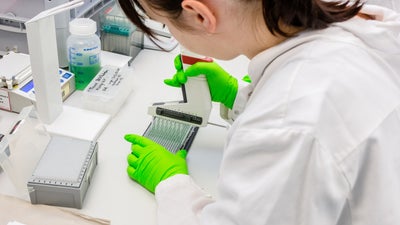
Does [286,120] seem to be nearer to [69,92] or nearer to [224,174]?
[224,174]

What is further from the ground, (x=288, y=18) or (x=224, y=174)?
(x=288, y=18)

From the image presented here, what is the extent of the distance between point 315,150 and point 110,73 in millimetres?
703

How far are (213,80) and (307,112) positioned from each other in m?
0.52

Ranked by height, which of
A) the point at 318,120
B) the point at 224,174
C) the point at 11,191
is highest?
the point at 318,120

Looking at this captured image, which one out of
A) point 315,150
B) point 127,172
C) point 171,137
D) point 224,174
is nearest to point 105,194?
point 127,172

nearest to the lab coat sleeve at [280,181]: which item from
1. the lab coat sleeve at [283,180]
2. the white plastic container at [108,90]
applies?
the lab coat sleeve at [283,180]

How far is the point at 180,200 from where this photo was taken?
0.71m

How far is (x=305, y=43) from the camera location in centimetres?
50

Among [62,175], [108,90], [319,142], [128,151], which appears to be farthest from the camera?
[108,90]

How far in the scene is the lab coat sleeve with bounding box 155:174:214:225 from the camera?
2.23 ft

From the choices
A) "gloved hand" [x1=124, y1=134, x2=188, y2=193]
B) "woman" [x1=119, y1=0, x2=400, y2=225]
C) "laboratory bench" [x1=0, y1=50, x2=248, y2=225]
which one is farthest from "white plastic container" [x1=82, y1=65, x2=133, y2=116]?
"woman" [x1=119, y1=0, x2=400, y2=225]

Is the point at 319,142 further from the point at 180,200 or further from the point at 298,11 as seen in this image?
the point at 180,200

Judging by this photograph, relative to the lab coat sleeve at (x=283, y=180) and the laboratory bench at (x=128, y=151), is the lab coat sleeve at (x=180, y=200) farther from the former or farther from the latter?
the lab coat sleeve at (x=283, y=180)

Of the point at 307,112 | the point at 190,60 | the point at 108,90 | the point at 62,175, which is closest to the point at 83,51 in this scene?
the point at 108,90
